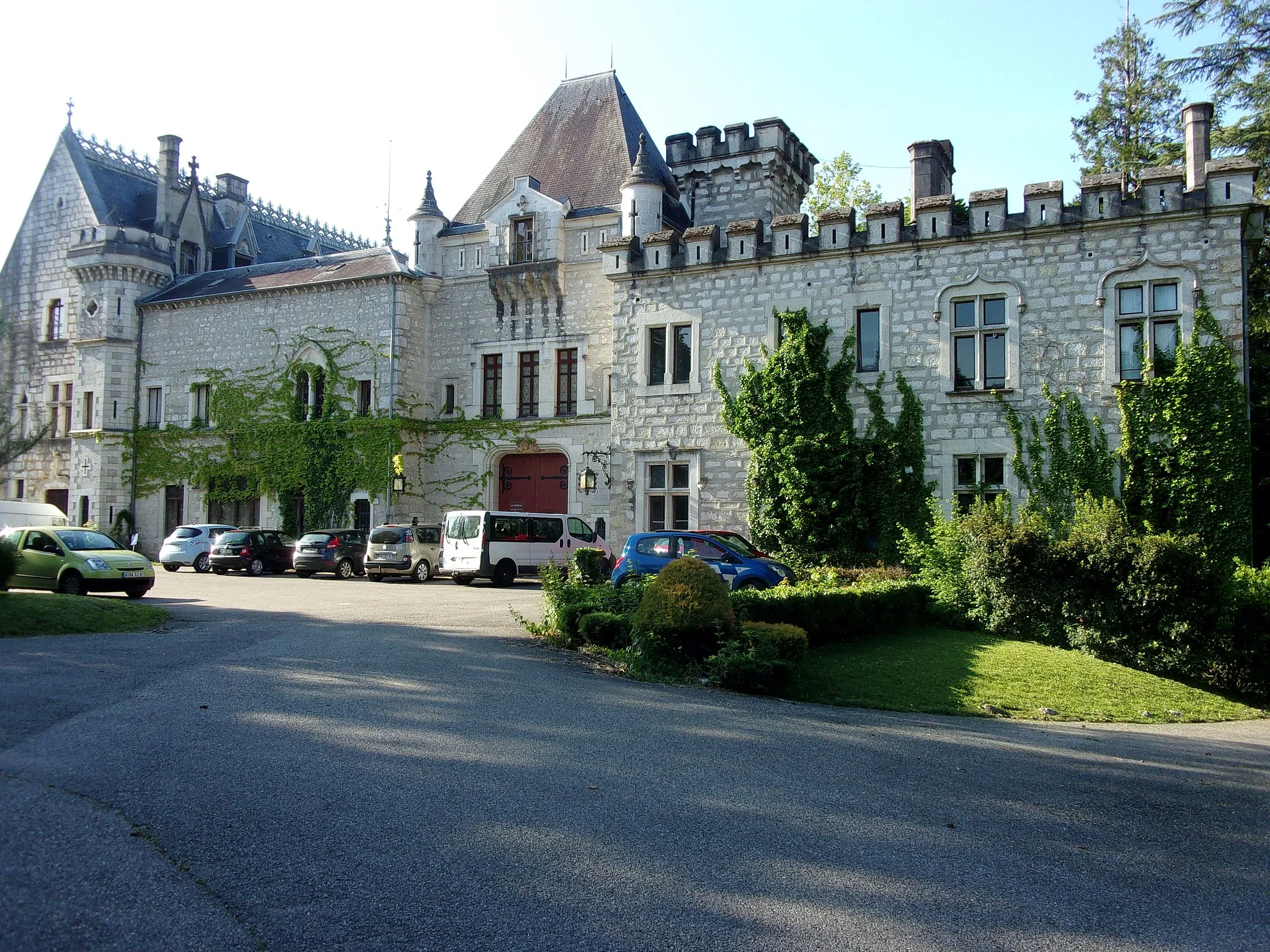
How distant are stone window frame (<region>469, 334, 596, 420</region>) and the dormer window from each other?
2.64 metres

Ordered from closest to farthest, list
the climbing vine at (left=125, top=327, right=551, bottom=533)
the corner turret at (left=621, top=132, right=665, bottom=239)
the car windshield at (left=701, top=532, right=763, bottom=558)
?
the car windshield at (left=701, top=532, right=763, bottom=558)
the corner turret at (left=621, top=132, right=665, bottom=239)
the climbing vine at (left=125, top=327, right=551, bottom=533)

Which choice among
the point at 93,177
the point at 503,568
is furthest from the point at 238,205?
the point at 503,568

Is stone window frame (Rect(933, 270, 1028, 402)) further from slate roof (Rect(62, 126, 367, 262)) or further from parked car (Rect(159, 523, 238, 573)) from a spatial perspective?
slate roof (Rect(62, 126, 367, 262))

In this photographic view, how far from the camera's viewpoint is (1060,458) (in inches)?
820

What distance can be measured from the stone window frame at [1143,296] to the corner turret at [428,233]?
21.0m

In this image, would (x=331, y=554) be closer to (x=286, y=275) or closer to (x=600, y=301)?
(x=600, y=301)

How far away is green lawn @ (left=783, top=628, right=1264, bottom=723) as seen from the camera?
11.1 m

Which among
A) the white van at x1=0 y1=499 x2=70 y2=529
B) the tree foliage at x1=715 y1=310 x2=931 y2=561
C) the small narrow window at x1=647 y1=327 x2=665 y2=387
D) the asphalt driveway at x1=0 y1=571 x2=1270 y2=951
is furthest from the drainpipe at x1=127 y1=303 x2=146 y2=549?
the asphalt driveway at x1=0 y1=571 x2=1270 y2=951

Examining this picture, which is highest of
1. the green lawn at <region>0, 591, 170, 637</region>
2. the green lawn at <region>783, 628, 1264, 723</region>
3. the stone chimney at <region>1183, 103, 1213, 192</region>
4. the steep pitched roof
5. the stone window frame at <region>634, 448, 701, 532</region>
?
the steep pitched roof

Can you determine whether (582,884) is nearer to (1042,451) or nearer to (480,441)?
(1042,451)

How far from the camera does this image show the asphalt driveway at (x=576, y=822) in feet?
14.6

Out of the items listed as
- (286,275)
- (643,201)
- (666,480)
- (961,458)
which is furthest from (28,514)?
(961,458)

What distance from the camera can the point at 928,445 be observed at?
22.2m

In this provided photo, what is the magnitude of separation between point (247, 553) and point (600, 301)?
13.1 m
